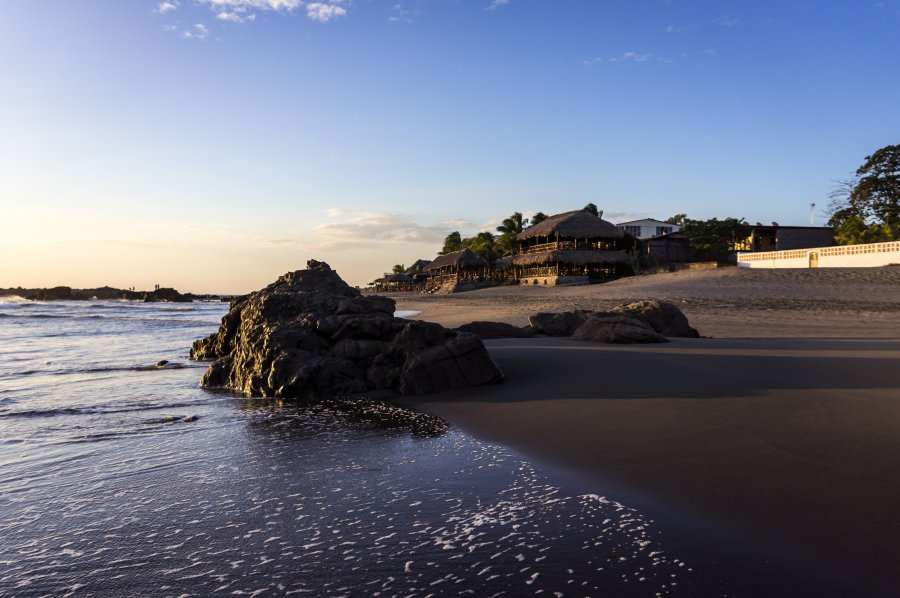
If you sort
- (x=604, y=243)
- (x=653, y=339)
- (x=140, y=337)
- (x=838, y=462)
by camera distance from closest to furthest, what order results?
1. (x=838, y=462)
2. (x=653, y=339)
3. (x=140, y=337)
4. (x=604, y=243)

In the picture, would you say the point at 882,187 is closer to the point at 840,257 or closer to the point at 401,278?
the point at 840,257

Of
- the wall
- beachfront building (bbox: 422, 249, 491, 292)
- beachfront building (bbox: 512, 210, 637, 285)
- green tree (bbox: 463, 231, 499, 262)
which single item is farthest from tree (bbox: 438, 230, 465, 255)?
the wall

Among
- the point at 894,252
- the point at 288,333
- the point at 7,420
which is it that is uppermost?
the point at 894,252

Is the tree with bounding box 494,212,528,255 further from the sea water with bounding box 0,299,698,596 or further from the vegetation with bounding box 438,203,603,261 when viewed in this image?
the sea water with bounding box 0,299,698,596

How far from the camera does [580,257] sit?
4600cm

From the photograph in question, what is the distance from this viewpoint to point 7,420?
6.78 metres

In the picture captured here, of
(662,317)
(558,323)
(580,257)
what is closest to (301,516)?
(558,323)

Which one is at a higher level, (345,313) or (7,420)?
(345,313)

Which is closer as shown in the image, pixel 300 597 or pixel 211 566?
pixel 300 597

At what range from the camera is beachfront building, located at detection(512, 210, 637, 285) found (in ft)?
151

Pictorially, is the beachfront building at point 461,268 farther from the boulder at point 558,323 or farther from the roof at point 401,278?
the boulder at point 558,323

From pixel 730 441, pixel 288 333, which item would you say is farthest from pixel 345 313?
pixel 730 441

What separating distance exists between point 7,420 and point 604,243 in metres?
47.5

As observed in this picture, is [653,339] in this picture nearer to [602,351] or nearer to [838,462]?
[602,351]
